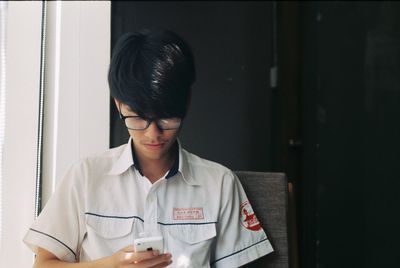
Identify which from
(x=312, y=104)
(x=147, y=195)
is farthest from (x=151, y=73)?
(x=312, y=104)

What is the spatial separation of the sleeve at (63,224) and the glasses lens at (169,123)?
7.8 inches

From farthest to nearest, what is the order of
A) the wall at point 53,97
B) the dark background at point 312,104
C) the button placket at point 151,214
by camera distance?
the dark background at point 312,104
the wall at point 53,97
the button placket at point 151,214

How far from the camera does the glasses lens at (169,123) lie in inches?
35.8

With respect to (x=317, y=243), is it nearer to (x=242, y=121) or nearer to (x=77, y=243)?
(x=242, y=121)

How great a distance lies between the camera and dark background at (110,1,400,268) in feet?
4.58

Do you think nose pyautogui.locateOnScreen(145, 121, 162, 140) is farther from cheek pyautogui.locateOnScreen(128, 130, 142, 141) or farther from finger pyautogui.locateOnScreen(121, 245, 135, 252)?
finger pyautogui.locateOnScreen(121, 245, 135, 252)

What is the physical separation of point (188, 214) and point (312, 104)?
3.11 feet

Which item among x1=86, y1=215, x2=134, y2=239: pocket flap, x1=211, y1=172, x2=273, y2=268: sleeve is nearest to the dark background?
x1=211, y1=172, x2=273, y2=268: sleeve

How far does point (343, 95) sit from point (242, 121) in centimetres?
38

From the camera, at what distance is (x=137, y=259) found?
0.79 metres

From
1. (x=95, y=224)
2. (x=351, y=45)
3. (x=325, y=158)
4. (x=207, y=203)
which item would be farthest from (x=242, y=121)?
(x=95, y=224)

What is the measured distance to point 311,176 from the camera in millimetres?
1701

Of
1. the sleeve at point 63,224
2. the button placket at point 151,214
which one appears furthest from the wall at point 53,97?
the button placket at point 151,214

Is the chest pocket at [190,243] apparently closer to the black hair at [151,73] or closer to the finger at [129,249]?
the finger at [129,249]
